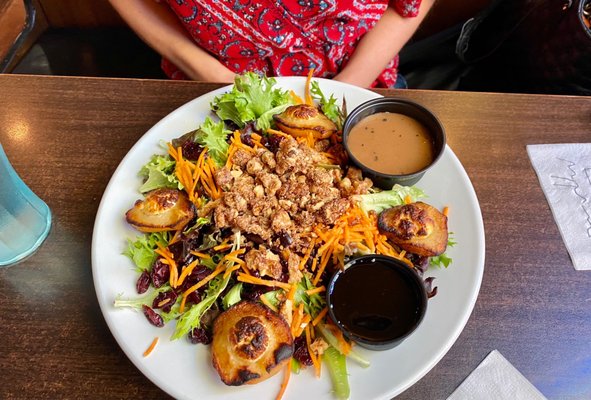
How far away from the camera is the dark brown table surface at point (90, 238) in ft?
4.44

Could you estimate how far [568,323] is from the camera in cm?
144

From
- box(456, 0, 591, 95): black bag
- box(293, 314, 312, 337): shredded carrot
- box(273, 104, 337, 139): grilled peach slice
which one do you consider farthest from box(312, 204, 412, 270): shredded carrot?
box(456, 0, 591, 95): black bag

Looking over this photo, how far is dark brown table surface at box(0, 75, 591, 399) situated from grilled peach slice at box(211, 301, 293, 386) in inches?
10.9

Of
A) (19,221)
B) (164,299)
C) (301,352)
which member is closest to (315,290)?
(301,352)

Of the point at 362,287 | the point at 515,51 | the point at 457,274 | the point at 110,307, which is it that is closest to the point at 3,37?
the point at 110,307

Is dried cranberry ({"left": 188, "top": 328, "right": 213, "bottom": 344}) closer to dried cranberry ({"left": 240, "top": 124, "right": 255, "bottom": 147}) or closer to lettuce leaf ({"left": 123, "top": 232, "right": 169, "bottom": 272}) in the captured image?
lettuce leaf ({"left": 123, "top": 232, "right": 169, "bottom": 272})

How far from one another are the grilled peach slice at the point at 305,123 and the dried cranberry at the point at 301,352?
675mm

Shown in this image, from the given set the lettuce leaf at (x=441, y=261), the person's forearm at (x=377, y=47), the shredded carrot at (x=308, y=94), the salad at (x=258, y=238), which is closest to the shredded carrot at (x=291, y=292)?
the salad at (x=258, y=238)

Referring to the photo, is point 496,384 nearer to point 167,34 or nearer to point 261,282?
point 261,282

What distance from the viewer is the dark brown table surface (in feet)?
4.44

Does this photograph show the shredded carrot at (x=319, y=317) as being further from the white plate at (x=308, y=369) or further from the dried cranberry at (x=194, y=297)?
the dried cranberry at (x=194, y=297)

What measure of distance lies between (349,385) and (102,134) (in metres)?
1.30

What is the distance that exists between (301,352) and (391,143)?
730 mm

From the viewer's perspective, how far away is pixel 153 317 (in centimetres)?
129
